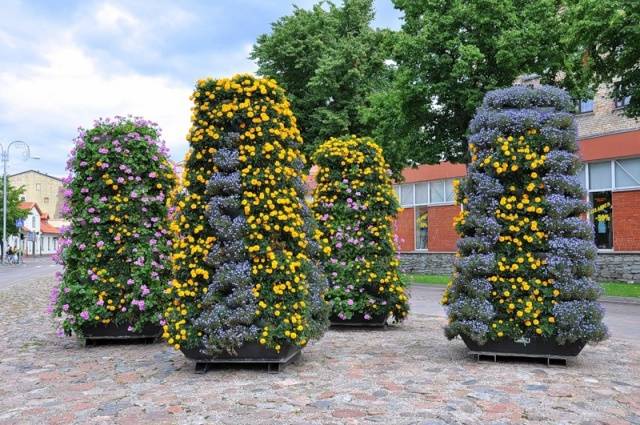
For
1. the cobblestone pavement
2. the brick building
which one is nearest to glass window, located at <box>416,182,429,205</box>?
the brick building

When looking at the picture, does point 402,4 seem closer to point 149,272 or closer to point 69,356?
point 149,272

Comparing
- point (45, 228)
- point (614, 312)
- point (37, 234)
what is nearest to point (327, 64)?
point (614, 312)

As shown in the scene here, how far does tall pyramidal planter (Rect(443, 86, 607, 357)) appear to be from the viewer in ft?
22.9

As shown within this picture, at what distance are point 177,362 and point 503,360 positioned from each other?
393 cm

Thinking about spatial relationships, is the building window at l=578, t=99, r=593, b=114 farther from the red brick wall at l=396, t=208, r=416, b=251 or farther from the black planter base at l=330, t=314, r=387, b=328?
the black planter base at l=330, t=314, r=387, b=328

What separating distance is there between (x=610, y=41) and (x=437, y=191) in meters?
17.1

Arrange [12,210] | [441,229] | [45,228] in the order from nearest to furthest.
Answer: [441,229] < [12,210] < [45,228]

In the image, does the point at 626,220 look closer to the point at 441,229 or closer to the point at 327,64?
the point at 441,229

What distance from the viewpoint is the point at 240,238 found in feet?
22.0

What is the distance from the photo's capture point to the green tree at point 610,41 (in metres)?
13.8

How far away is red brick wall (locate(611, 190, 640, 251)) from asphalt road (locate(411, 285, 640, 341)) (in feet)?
20.7

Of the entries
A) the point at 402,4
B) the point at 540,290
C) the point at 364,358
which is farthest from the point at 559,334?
the point at 402,4

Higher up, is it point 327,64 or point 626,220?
point 327,64

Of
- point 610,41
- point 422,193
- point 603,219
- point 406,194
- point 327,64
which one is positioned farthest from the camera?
A: point 406,194
